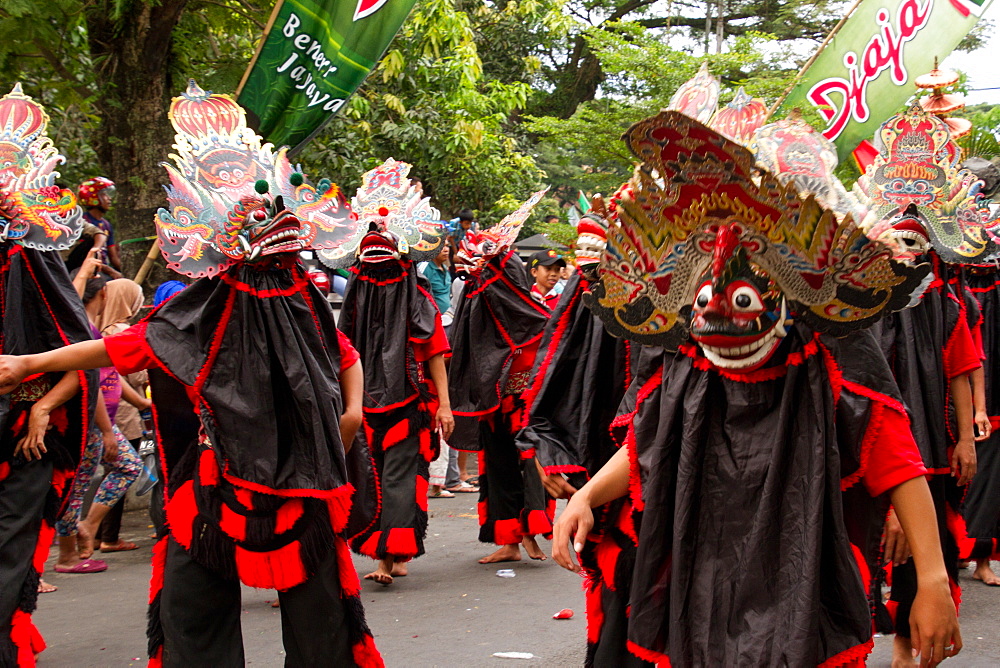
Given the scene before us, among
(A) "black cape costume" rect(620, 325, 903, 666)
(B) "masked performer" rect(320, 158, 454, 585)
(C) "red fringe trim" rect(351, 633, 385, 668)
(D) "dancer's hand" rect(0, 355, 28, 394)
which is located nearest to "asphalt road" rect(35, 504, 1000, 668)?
(B) "masked performer" rect(320, 158, 454, 585)

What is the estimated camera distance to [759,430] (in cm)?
270

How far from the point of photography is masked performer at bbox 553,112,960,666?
2.55 meters

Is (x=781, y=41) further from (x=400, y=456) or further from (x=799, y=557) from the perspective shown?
(x=799, y=557)

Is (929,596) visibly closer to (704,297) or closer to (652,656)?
(652,656)

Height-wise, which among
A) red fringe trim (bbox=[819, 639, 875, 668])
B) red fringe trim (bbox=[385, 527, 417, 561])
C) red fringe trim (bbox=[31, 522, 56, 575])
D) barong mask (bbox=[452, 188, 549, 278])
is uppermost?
barong mask (bbox=[452, 188, 549, 278])

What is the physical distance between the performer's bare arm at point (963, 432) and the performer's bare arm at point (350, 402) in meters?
2.90

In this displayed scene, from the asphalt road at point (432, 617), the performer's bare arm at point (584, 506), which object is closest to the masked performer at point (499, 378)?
the asphalt road at point (432, 617)

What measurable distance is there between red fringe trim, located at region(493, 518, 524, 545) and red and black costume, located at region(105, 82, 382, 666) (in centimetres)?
340

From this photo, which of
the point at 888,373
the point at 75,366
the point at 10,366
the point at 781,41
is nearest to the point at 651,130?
the point at 888,373

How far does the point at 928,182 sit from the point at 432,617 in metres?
3.50

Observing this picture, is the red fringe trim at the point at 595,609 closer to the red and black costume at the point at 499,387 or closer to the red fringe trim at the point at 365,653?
the red fringe trim at the point at 365,653

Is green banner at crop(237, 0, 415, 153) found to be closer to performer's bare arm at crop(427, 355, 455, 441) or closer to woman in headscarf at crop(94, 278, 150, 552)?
woman in headscarf at crop(94, 278, 150, 552)

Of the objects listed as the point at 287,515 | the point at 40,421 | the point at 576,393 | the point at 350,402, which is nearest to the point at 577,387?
the point at 576,393

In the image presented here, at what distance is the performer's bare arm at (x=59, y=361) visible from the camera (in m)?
3.59
